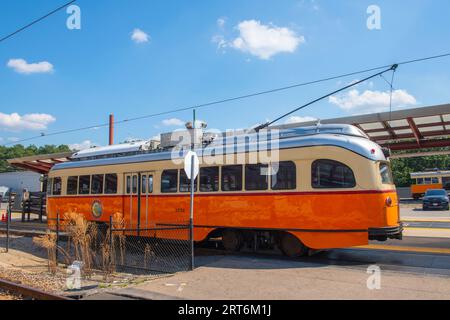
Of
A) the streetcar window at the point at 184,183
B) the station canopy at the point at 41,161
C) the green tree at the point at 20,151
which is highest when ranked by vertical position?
the green tree at the point at 20,151

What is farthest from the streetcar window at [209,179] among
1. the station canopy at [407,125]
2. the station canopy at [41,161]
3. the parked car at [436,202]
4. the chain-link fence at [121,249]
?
the parked car at [436,202]

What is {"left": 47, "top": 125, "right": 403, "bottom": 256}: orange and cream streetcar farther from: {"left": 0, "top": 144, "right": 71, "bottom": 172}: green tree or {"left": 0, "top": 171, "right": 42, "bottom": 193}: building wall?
{"left": 0, "top": 144, "right": 71, "bottom": 172}: green tree

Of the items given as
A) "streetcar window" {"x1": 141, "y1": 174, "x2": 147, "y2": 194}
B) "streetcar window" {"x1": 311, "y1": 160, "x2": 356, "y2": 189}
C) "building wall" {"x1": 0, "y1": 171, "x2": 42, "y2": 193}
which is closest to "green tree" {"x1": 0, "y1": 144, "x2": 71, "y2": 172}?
"building wall" {"x1": 0, "y1": 171, "x2": 42, "y2": 193}

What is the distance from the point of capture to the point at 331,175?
32.1ft

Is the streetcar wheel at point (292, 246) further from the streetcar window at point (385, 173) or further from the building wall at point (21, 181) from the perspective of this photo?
the building wall at point (21, 181)

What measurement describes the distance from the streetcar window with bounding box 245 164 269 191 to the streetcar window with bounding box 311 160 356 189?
4.19 ft

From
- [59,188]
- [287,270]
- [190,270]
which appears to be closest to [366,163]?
[287,270]

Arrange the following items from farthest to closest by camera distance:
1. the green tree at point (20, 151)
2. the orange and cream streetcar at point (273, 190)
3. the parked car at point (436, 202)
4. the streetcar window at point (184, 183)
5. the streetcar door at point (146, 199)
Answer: the green tree at point (20, 151) → the parked car at point (436, 202) → the streetcar door at point (146, 199) → the streetcar window at point (184, 183) → the orange and cream streetcar at point (273, 190)

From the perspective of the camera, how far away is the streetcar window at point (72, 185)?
15648mm

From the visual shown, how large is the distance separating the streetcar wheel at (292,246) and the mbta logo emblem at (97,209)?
6.90 metres

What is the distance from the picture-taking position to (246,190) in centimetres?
1090

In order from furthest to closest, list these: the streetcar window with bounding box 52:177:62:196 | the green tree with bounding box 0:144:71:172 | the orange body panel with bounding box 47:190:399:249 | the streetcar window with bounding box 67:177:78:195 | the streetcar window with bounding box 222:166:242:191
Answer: the green tree with bounding box 0:144:71:172 → the streetcar window with bounding box 52:177:62:196 → the streetcar window with bounding box 67:177:78:195 → the streetcar window with bounding box 222:166:242:191 → the orange body panel with bounding box 47:190:399:249

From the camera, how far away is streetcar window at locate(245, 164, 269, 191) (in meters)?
10.6
